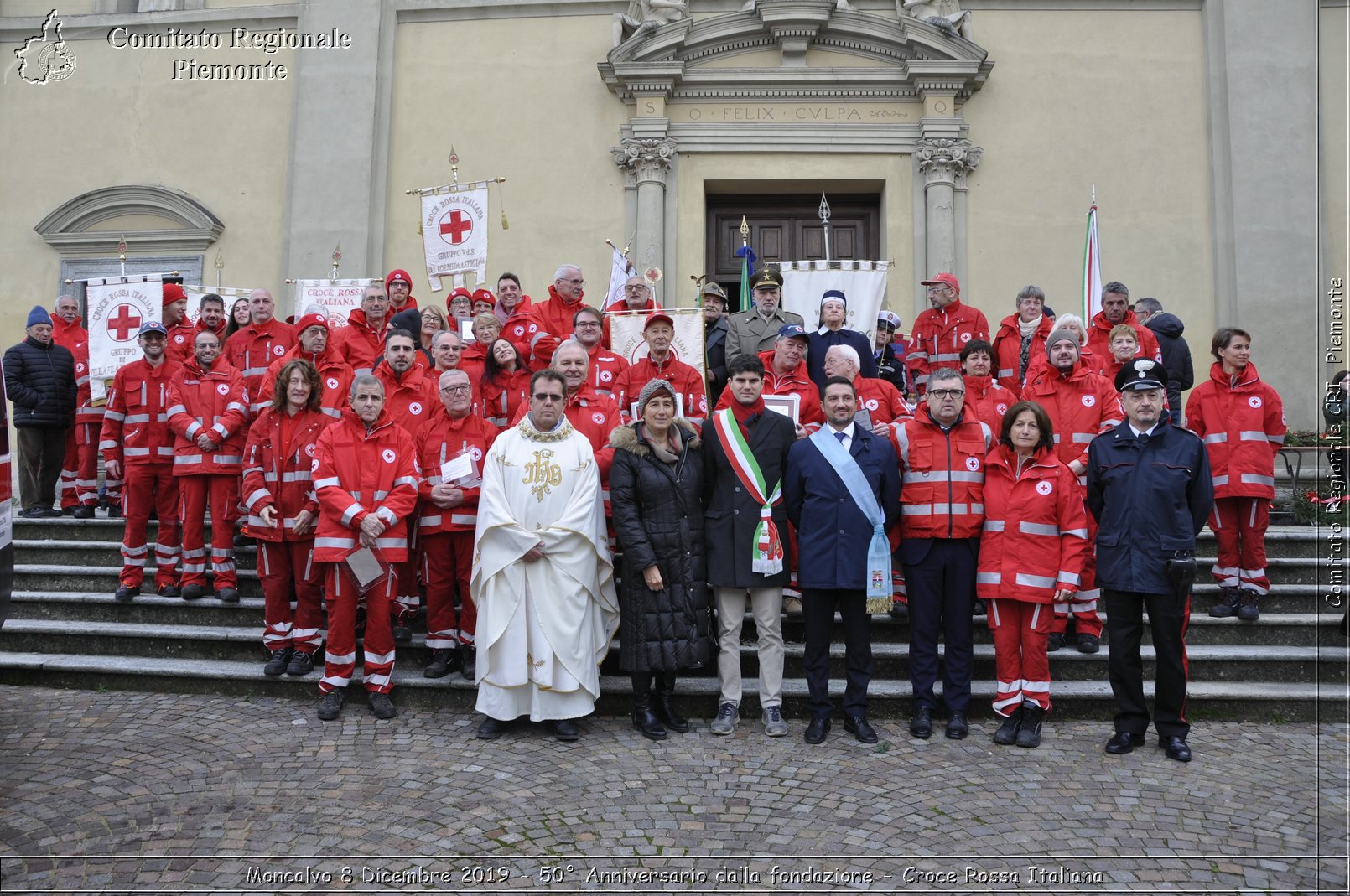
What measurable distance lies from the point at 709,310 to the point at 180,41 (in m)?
9.90

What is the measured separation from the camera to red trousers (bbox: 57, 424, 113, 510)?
972cm

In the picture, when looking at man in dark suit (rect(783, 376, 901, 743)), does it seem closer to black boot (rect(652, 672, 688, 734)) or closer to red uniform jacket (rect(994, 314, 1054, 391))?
black boot (rect(652, 672, 688, 734))

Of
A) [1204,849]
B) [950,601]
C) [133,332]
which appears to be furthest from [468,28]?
[1204,849]

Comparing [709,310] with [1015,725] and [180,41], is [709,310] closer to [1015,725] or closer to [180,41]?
[1015,725]

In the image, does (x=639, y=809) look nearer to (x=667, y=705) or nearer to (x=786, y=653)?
(x=667, y=705)

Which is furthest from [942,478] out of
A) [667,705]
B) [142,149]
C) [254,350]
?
[142,149]

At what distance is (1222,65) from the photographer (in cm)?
1287

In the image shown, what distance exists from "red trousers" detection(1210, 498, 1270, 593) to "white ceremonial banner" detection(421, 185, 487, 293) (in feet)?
22.4

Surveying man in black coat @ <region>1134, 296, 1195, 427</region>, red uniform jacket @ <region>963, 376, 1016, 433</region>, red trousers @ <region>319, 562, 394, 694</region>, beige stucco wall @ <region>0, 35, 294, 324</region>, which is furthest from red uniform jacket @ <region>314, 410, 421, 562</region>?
beige stucco wall @ <region>0, 35, 294, 324</region>

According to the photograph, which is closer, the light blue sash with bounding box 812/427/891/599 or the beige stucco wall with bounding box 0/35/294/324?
the light blue sash with bounding box 812/427/891/599

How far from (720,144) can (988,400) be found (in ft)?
22.9

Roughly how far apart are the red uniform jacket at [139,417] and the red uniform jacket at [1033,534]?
6.34m

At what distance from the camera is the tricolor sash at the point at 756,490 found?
243 inches

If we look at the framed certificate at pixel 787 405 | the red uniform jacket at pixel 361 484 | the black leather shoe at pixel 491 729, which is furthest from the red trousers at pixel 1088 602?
the red uniform jacket at pixel 361 484
